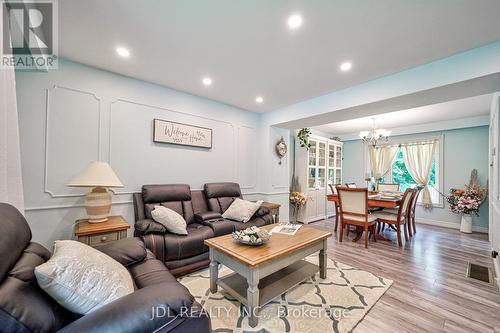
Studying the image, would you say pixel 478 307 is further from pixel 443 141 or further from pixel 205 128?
pixel 443 141

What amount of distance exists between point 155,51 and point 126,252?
1.99 meters

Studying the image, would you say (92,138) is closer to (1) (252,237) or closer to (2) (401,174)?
(1) (252,237)

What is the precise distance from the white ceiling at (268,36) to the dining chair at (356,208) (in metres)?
1.73

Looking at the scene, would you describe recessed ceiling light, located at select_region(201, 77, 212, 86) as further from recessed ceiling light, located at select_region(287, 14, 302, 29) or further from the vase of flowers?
the vase of flowers

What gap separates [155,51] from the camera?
2186 mm

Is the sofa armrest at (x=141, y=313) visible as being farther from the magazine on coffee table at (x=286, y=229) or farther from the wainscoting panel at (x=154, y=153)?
the wainscoting panel at (x=154, y=153)

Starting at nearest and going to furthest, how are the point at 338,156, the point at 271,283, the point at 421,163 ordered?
1. the point at 271,283
2. the point at 421,163
3. the point at 338,156

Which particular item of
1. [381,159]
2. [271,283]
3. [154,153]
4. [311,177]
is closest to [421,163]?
[381,159]

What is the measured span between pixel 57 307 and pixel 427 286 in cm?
313

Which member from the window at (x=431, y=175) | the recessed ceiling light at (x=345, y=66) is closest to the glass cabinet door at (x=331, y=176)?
the window at (x=431, y=175)

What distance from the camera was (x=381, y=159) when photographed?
5.84 metres

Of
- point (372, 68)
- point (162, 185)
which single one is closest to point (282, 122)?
point (372, 68)

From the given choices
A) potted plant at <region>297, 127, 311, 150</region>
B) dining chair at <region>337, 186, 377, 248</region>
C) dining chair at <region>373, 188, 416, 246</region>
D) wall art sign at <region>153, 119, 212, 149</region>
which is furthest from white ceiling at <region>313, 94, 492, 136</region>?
wall art sign at <region>153, 119, 212, 149</region>

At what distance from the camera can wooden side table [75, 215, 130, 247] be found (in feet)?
6.38
